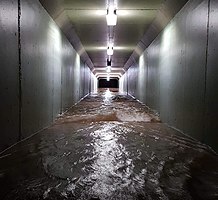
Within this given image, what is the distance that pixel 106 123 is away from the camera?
21.3 ft

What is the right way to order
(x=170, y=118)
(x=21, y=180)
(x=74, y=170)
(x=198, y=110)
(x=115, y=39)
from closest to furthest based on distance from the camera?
(x=21, y=180)
(x=74, y=170)
(x=198, y=110)
(x=170, y=118)
(x=115, y=39)

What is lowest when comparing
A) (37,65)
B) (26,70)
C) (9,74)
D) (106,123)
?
(106,123)

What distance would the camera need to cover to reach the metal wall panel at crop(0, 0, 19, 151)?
11.3 ft

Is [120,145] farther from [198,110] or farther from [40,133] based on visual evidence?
[40,133]

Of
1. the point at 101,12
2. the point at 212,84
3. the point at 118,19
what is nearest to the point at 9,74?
the point at 212,84

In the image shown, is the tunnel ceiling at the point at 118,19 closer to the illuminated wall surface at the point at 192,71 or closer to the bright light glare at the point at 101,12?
the bright light glare at the point at 101,12

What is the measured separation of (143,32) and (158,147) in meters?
6.15

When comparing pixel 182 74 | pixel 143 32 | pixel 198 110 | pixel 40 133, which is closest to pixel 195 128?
pixel 198 110

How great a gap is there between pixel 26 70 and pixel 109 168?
251 cm

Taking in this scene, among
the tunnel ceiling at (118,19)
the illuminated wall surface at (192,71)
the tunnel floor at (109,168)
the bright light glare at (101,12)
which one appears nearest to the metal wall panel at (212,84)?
the illuminated wall surface at (192,71)

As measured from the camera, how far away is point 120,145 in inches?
167

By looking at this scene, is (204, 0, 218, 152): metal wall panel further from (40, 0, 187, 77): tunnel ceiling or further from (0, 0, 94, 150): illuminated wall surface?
(0, 0, 94, 150): illuminated wall surface

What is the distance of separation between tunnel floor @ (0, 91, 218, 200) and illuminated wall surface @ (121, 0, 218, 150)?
49 centimetres

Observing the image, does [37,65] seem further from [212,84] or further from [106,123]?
[212,84]
